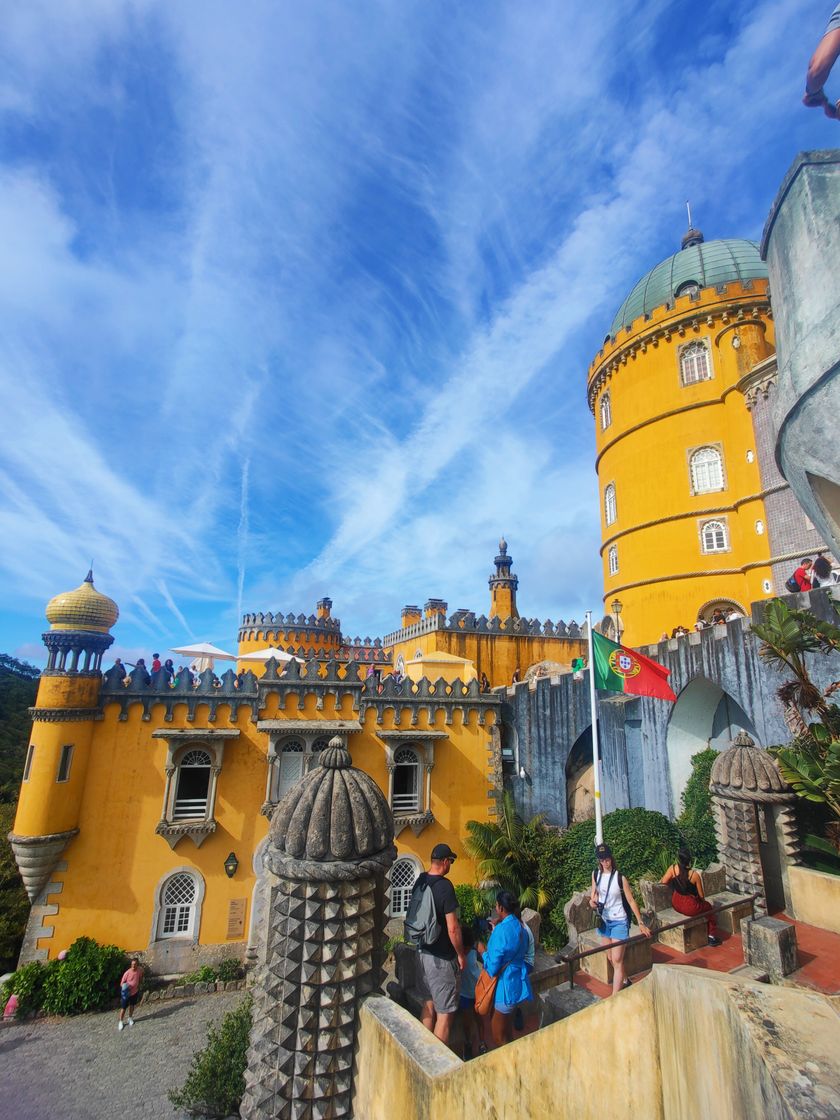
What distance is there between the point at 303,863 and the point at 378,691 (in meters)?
12.0

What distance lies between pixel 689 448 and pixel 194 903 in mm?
21165

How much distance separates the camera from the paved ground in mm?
9711

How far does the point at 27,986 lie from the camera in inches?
504

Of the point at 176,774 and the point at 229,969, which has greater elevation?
the point at 176,774

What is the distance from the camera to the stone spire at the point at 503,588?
27547 millimetres

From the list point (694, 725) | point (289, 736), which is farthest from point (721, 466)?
point (289, 736)

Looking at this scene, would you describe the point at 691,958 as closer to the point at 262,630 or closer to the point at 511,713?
the point at 511,713

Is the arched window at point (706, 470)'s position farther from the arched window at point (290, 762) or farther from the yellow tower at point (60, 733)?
the yellow tower at point (60, 733)

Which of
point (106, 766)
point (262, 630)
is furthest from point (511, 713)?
point (262, 630)

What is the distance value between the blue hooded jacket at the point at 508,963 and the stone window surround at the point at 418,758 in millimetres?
11538

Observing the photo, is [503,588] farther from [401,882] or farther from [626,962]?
[626,962]

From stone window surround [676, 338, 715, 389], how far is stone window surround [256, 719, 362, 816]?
17141mm

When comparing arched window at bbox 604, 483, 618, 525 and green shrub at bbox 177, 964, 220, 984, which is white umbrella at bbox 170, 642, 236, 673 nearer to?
green shrub at bbox 177, 964, 220, 984

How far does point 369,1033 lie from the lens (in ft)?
16.9
